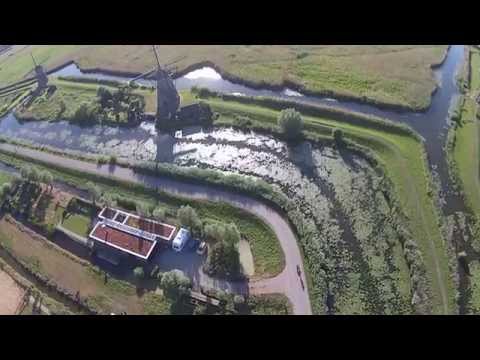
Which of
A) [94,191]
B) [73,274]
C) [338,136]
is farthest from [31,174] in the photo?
[338,136]

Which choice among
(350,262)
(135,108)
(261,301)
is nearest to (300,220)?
(350,262)

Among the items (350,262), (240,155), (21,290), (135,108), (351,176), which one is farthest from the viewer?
(135,108)

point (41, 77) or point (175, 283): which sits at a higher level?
point (41, 77)

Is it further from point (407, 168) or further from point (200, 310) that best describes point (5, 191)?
point (407, 168)

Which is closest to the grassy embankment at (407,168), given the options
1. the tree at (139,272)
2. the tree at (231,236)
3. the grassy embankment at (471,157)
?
the grassy embankment at (471,157)

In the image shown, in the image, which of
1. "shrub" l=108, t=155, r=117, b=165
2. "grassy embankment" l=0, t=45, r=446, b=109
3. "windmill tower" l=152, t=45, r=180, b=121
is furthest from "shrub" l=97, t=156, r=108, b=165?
"grassy embankment" l=0, t=45, r=446, b=109

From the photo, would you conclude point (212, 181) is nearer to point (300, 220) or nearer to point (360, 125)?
point (300, 220)

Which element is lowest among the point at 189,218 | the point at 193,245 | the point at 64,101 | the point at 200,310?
the point at 200,310
